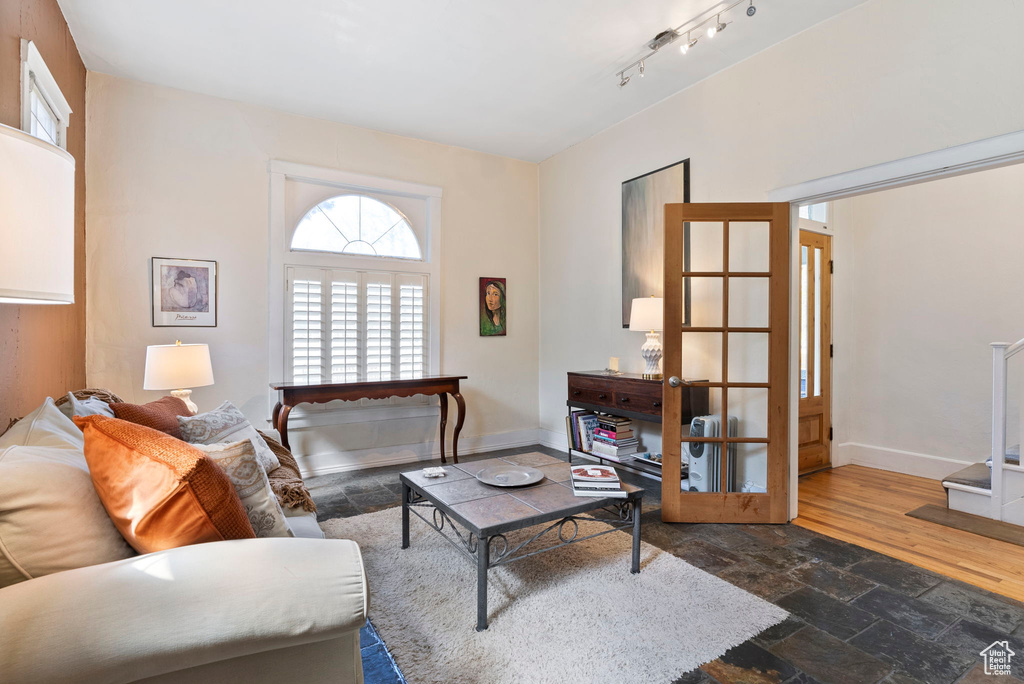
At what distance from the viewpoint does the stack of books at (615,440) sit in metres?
3.96

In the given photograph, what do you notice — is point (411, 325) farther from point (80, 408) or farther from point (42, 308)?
point (80, 408)

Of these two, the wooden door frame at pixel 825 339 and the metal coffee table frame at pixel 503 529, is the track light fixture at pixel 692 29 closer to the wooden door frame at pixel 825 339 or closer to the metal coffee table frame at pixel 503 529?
the wooden door frame at pixel 825 339

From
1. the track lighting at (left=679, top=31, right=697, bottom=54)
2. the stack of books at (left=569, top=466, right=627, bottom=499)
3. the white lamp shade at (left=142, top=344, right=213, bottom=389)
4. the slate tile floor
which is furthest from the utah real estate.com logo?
the white lamp shade at (left=142, top=344, right=213, bottom=389)

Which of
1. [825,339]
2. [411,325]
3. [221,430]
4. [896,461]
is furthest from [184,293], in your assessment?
[896,461]

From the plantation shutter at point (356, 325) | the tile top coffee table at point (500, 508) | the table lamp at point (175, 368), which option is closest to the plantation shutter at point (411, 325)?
the plantation shutter at point (356, 325)

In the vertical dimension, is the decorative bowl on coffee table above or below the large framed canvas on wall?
below

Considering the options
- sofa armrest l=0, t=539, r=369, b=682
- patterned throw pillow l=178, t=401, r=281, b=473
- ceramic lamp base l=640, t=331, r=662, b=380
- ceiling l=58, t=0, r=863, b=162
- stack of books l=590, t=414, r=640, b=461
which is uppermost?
ceiling l=58, t=0, r=863, b=162

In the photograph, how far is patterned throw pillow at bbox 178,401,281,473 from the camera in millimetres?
2031

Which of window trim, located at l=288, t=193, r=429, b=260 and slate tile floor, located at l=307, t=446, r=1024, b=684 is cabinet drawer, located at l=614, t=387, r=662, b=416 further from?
window trim, located at l=288, t=193, r=429, b=260

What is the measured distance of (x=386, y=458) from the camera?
14.8 feet

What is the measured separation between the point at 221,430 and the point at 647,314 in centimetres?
277

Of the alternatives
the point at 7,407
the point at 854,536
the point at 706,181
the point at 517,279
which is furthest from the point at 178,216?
the point at 854,536

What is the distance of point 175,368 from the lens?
3092 millimetres

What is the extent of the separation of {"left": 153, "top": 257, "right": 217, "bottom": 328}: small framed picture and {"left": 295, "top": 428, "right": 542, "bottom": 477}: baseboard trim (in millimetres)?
1328
